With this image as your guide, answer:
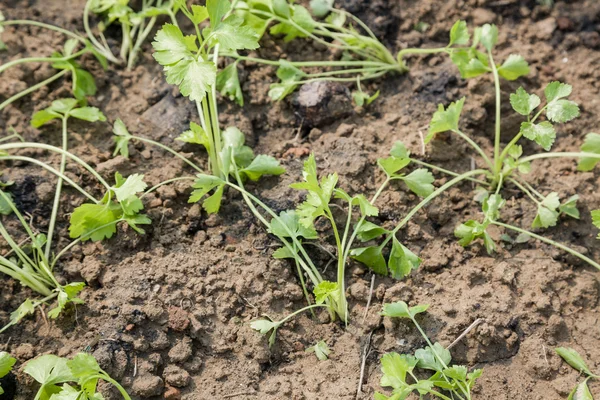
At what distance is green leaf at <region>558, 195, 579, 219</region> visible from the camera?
6.79 ft

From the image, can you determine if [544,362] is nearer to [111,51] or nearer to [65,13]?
[111,51]

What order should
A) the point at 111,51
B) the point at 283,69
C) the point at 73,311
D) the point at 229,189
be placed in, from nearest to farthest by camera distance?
the point at 73,311, the point at 229,189, the point at 283,69, the point at 111,51

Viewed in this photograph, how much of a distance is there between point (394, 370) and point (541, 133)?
835 millimetres

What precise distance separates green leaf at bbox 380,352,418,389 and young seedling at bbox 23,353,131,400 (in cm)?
67

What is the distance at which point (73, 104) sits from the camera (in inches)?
89.2

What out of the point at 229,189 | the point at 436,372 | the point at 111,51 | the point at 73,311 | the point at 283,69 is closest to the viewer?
the point at 436,372

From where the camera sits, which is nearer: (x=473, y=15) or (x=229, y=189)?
(x=229, y=189)

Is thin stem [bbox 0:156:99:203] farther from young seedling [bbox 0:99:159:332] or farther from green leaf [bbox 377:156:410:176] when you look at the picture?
green leaf [bbox 377:156:410:176]

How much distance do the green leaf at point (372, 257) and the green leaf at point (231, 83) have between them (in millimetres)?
706

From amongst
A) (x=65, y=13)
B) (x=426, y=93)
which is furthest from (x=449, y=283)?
(x=65, y=13)

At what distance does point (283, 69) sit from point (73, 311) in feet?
3.54

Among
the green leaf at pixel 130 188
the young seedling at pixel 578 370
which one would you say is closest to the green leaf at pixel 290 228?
the green leaf at pixel 130 188

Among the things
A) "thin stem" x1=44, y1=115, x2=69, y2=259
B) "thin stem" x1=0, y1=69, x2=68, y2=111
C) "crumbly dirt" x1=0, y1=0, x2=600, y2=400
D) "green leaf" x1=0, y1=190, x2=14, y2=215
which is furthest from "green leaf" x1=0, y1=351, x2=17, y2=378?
"thin stem" x1=0, y1=69, x2=68, y2=111

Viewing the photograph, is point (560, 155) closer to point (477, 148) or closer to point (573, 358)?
point (477, 148)
